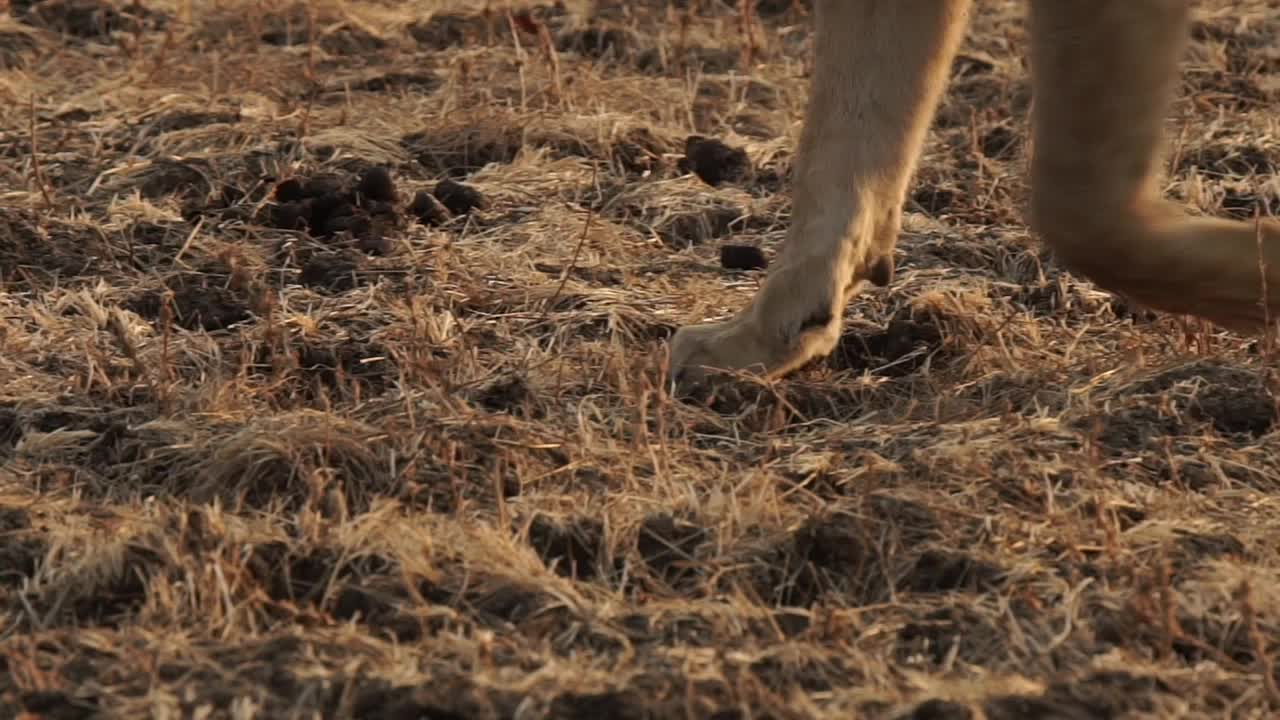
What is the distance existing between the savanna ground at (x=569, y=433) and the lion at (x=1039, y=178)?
0.48ft

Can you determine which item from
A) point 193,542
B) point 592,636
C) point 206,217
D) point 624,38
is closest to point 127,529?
point 193,542

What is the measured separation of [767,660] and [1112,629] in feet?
1.56

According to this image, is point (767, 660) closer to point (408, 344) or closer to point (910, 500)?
point (910, 500)

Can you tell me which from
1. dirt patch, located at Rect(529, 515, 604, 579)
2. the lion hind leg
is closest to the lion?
the lion hind leg

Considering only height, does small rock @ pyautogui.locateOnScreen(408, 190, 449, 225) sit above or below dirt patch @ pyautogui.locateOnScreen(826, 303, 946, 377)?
below

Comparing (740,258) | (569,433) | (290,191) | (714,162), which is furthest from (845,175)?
(290,191)

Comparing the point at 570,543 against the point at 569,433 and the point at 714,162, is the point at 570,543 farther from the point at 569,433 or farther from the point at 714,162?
the point at 714,162

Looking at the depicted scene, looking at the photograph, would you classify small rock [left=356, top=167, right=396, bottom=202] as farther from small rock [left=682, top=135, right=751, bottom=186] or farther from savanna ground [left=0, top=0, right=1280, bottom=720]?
small rock [left=682, top=135, right=751, bottom=186]

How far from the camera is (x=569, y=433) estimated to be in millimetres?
3492

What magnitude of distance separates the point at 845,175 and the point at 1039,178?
40cm

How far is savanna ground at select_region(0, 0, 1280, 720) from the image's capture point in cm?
273

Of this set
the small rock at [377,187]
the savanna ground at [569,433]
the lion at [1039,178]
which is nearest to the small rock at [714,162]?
the savanna ground at [569,433]

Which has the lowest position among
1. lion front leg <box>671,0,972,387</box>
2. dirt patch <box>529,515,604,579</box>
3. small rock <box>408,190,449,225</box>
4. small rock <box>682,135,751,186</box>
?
small rock <box>408,190,449,225</box>

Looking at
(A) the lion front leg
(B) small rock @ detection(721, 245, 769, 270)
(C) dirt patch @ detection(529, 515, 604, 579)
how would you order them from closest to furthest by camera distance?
(C) dirt patch @ detection(529, 515, 604, 579), (A) the lion front leg, (B) small rock @ detection(721, 245, 769, 270)
